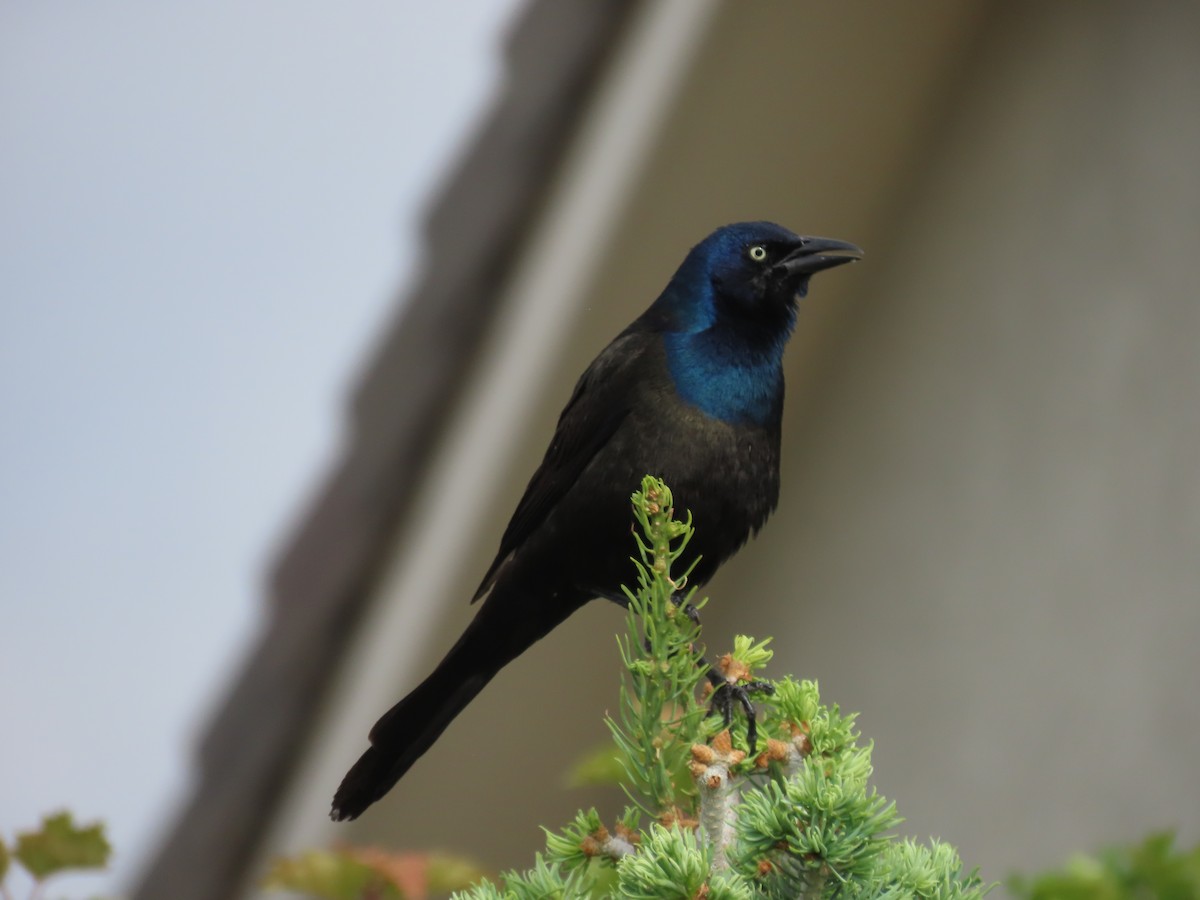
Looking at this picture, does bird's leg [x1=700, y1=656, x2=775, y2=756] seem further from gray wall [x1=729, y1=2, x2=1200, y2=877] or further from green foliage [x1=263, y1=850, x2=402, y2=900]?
gray wall [x1=729, y1=2, x2=1200, y2=877]

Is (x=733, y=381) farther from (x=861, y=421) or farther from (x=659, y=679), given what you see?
(x=861, y=421)

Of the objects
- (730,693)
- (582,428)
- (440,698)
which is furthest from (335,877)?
(582,428)

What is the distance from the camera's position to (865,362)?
2324 millimetres

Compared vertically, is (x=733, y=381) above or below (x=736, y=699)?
above

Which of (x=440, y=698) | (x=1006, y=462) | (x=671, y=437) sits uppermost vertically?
(x=1006, y=462)

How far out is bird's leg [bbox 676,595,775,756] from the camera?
1099 millimetres

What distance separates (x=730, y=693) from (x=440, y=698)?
0.27m

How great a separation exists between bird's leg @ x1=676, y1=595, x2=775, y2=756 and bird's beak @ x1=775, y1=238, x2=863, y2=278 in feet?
1.33

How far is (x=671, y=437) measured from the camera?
1.45 m

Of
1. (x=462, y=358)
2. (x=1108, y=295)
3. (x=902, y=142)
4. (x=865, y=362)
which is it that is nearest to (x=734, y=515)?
(x=462, y=358)

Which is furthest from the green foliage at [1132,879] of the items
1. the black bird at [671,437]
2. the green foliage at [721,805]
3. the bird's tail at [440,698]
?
the bird's tail at [440,698]

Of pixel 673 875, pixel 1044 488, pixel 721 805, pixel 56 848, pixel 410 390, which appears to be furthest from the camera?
pixel 1044 488

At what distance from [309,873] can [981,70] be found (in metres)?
1.93

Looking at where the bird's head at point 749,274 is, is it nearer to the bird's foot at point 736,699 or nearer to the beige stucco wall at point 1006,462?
the bird's foot at point 736,699
